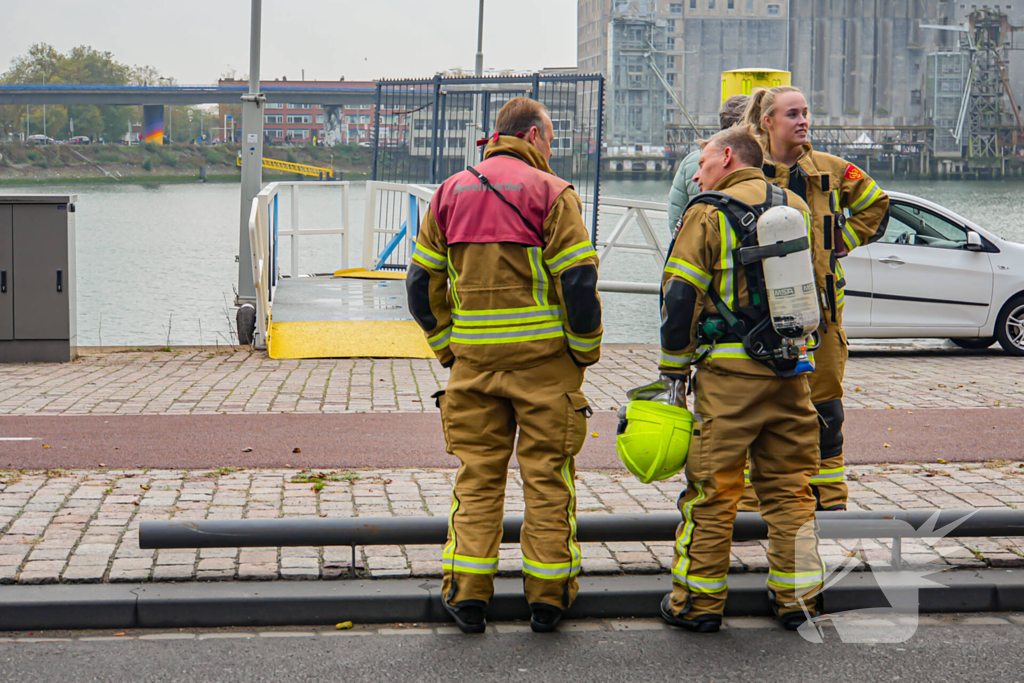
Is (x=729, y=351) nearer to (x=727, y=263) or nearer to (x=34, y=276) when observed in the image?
Result: (x=727, y=263)

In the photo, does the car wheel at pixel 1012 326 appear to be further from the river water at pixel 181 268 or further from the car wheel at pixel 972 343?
the river water at pixel 181 268

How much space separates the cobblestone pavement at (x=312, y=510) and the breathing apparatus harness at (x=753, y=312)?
3.28ft

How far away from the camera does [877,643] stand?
400 cm

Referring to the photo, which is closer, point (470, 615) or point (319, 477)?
point (470, 615)

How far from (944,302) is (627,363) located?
357cm

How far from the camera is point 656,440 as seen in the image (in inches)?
154

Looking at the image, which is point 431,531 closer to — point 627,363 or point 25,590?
point 25,590

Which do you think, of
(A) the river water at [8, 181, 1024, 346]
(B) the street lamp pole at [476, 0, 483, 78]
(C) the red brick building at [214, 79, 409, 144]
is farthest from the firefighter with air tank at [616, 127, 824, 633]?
(B) the street lamp pole at [476, 0, 483, 78]

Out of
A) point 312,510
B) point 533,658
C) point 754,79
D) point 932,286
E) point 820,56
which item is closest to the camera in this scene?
point 533,658

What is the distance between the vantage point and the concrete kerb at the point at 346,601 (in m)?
4.04

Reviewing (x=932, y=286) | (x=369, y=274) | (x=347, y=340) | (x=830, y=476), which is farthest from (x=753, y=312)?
(x=369, y=274)

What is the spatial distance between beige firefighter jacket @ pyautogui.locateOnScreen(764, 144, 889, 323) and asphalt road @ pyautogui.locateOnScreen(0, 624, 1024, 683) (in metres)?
1.50

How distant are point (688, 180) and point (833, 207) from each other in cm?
85

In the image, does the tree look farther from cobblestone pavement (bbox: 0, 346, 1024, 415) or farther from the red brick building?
cobblestone pavement (bbox: 0, 346, 1024, 415)
